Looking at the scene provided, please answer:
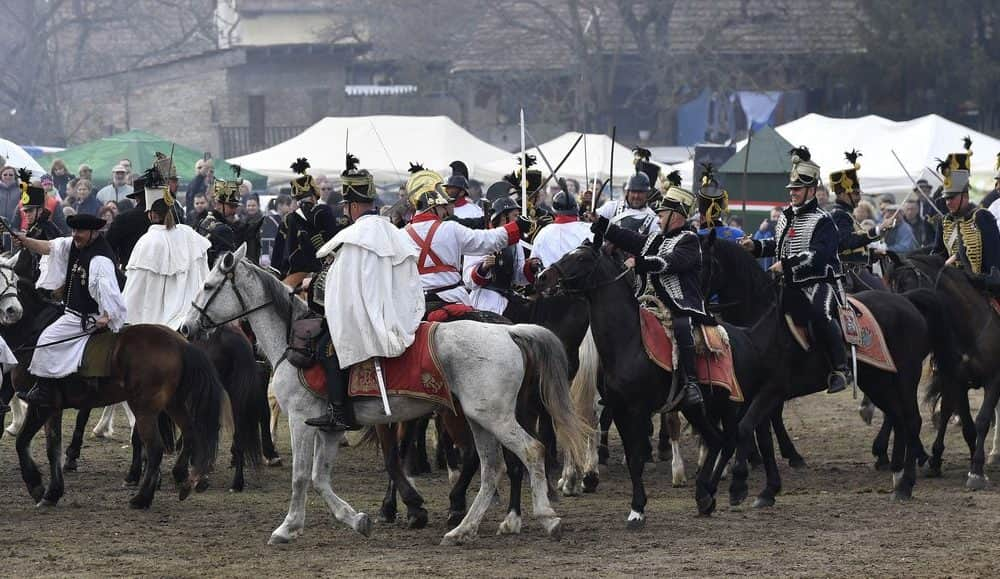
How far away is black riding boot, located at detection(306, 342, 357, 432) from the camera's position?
10984mm

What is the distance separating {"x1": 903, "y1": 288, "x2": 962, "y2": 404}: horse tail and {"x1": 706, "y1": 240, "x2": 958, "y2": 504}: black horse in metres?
0.31

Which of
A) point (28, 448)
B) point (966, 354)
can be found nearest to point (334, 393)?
point (28, 448)

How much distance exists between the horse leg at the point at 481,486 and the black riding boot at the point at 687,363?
1.62 metres

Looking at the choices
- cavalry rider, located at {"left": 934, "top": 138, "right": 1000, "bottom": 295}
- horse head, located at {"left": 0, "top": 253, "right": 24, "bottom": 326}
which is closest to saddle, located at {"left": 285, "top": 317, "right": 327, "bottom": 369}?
horse head, located at {"left": 0, "top": 253, "right": 24, "bottom": 326}

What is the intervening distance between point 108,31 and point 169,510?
50905 millimetres

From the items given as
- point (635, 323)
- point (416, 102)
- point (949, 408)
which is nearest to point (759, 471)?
point (949, 408)

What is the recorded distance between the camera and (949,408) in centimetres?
1470

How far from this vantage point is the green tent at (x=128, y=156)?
28.6 meters

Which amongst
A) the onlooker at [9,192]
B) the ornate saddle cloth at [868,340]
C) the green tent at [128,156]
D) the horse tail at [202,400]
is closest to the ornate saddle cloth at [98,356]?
the horse tail at [202,400]

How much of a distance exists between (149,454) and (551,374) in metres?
3.48

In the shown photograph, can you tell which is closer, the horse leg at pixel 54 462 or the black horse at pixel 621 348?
the black horse at pixel 621 348

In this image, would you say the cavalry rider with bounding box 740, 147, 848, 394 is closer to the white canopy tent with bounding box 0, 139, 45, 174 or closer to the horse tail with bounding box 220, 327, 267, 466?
the horse tail with bounding box 220, 327, 267, 466

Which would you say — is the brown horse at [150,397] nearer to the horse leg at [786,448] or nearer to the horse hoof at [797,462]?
the horse leg at [786,448]

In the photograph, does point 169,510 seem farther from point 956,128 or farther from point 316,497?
point 956,128
